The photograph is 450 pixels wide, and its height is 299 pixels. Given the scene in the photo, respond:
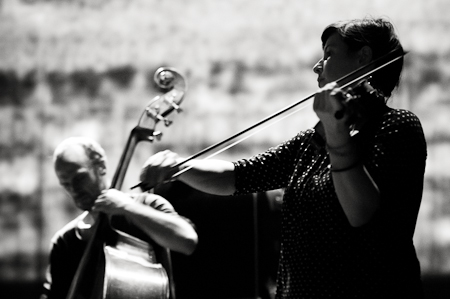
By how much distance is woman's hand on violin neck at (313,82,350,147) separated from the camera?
870 millimetres

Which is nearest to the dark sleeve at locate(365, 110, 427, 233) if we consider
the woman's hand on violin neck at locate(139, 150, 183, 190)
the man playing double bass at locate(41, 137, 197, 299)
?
the woman's hand on violin neck at locate(139, 150, 183, 190)

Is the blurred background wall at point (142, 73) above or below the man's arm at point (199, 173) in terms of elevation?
above

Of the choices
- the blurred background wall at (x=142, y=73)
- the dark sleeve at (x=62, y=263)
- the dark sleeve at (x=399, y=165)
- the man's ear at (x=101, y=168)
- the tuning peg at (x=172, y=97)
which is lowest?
the dark sleeve at (x=62, y=263)

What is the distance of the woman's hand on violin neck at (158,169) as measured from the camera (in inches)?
51.6

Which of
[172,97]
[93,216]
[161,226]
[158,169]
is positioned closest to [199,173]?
[158,169]

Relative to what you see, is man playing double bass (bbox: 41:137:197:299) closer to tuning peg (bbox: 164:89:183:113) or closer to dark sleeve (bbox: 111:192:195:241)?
dark sleeve (bbox: 111:192:195:241)

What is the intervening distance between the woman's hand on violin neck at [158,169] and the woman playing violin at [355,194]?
0.34 metres

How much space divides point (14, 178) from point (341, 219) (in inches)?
78.3

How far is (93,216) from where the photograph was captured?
6.10 ft

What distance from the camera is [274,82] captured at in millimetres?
2607

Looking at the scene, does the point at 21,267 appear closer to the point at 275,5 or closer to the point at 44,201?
the point at 44,201

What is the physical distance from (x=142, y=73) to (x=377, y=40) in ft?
5.58

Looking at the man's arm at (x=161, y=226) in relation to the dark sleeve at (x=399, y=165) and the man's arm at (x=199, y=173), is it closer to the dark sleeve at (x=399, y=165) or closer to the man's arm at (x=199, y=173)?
the man's arm at (x=199, y=173)

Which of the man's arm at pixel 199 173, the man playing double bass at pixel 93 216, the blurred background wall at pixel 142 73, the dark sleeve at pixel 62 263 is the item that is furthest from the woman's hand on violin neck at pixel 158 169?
the blurred background wall at pixel 142 73
